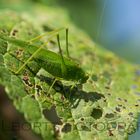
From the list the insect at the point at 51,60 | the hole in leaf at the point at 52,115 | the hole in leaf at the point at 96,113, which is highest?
the insect at the point at 51,60

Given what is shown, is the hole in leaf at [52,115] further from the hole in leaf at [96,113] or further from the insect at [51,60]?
the insect at [51,60]

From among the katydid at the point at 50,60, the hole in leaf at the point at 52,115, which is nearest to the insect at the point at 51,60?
the katydid at the point at 50,60

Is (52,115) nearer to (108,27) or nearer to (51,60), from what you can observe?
(51,60)

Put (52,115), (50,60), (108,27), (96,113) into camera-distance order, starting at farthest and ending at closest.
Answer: (108,27), (50,60), (96,113), (52,115)

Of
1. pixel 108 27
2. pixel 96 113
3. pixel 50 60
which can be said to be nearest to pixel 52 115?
pixel 96 113

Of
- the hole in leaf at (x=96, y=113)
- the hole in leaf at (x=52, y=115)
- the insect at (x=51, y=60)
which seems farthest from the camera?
the insect at (x=51, y=60)

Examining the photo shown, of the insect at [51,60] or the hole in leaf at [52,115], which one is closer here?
the hole in leaf at [52,115]

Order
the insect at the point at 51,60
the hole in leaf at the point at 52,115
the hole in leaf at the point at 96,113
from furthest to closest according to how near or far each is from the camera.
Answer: the insect at the point at 51,60 → the hole in leaf at the point at 96,113 → the hole in leaf at the point at 52,115

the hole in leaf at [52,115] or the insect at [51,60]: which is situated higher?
the insect at [51,60]

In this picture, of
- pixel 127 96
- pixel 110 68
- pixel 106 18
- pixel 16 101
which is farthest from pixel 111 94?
pixel 106 18

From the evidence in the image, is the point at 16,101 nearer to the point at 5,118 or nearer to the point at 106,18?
the point at 5,118

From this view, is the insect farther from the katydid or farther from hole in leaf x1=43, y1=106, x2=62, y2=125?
hole in leaf x1=43, y1=106, x2=62, y2=125

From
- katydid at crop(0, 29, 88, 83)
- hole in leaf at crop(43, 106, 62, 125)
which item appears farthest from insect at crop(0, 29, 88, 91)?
hole in leaf at crop(43, 106, 62, 125)

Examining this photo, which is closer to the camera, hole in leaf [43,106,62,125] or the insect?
hole in leaf [43,106,62,125]
